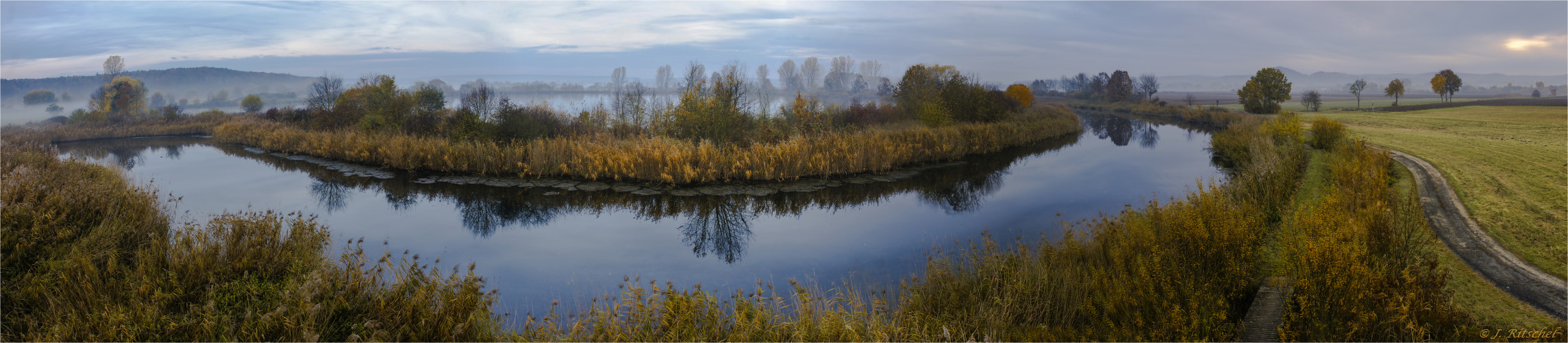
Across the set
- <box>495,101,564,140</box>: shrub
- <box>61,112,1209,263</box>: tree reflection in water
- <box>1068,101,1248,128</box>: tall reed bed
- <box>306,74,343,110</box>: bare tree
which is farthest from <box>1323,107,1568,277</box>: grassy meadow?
<box>306,74,343,110</box>: bare tree

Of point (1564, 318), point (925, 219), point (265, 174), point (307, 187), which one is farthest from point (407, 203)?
point (1564, 318)

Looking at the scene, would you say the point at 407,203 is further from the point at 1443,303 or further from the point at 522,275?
the point at 1443,303

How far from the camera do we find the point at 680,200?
10688mm

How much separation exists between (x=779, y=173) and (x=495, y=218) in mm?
5849

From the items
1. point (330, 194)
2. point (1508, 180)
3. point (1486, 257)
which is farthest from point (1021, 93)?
point (330, 194)

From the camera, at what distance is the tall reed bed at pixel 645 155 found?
12.6 metres

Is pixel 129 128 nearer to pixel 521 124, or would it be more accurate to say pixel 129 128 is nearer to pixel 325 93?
pixel 325 93

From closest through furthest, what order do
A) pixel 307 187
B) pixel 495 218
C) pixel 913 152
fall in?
pixel 495 218, pixel 307 187, pixel 913 152

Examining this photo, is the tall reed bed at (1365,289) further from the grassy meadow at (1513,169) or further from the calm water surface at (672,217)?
the calm water surface at (672,217)

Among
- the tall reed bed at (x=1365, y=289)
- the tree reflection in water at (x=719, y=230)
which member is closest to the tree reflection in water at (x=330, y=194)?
the tree reflection in water at (x=719, y=230)

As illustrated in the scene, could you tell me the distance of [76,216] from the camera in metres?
6.21

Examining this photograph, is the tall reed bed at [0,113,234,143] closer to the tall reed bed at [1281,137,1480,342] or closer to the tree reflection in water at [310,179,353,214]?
the tree reflection in water at [310,179,353,214]

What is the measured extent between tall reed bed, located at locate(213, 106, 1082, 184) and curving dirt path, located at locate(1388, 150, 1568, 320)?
366 inches

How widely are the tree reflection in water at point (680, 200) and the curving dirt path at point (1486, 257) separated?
5.52 metres
